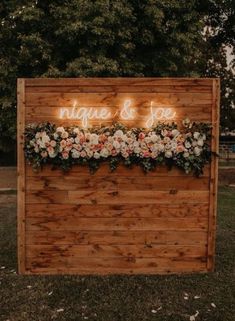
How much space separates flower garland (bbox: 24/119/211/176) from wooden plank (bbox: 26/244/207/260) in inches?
44.8

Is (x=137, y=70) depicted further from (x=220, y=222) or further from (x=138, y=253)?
(x=138, y=253)

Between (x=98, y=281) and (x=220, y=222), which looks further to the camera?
(x=220, y=222)

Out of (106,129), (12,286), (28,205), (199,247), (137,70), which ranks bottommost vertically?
(12,286)

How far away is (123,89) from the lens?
6.05m

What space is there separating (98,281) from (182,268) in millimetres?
1245

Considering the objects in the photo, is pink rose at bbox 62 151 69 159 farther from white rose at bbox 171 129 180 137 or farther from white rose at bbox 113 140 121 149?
white rose at bbox 171 129 180 137

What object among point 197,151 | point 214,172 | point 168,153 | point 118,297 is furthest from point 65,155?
point 214,172

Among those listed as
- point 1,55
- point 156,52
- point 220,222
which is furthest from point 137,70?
point 220,222

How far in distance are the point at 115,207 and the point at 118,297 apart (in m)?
1.29

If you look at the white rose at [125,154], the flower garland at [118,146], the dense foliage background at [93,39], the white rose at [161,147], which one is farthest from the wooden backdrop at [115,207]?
the dense foliage background at [93,39]

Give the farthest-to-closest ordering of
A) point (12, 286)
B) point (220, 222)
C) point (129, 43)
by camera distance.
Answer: point (129, 43) → point (220, 222) → point (12, 286)

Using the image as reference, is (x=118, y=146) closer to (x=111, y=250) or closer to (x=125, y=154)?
(x=125, y=154)

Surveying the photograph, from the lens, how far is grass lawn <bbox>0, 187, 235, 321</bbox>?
16.1ft

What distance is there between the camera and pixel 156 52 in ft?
54.5
